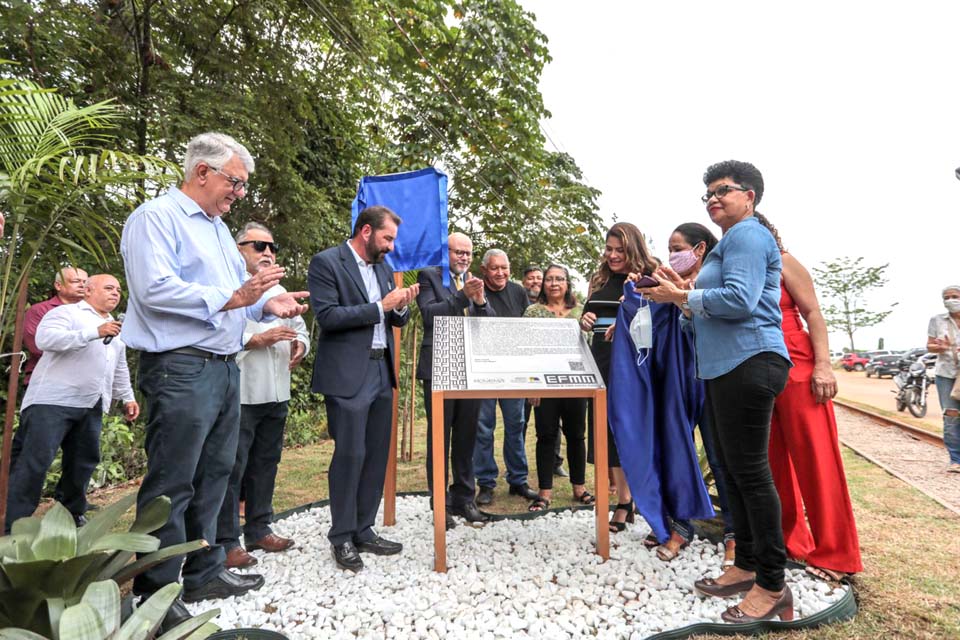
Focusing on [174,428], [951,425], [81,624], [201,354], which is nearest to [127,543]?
[81,624]

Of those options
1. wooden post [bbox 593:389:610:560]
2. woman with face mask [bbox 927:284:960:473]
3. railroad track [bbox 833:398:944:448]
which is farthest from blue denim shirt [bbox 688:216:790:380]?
railroad track [bbox 833:398:944:448]

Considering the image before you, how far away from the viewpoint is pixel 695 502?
3256mm

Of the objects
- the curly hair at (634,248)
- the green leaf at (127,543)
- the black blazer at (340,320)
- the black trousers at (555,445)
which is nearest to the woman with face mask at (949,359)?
the black trousers at (555,445)

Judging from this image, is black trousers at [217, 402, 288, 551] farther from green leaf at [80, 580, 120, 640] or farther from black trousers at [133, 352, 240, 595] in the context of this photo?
green leaf at [80, 580, 120, 640]

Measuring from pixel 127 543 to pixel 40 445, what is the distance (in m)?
2.37

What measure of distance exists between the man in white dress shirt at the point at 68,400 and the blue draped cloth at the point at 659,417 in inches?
123

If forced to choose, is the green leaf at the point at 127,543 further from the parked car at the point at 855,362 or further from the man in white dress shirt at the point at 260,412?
the parked car at the point at 855,362

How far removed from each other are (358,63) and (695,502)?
652 cm

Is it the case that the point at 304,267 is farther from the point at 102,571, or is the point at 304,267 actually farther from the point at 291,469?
the point at 102,571

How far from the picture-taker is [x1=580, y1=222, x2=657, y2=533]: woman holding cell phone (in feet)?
12.0

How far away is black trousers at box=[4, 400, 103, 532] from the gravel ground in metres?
6.60

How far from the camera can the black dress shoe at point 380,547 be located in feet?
10.6

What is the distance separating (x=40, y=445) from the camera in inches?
139

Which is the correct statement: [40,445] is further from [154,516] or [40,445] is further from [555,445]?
[555,445]
